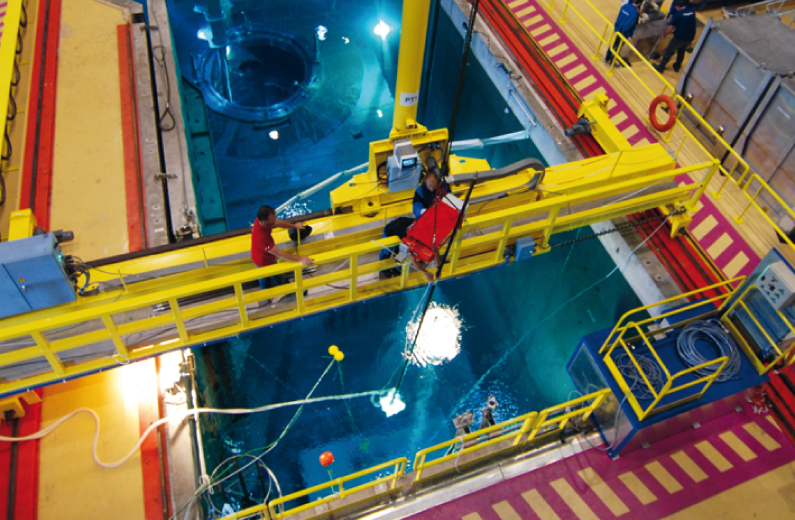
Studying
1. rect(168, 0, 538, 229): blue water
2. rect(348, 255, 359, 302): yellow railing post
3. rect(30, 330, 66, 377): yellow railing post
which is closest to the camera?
rect(30, 330, 66, 377): yellow railing post

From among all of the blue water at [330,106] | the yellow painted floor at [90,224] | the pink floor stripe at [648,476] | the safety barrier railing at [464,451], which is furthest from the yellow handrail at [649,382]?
the yellow painted floor at [90,224]

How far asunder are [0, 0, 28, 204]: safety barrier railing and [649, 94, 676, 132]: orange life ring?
37.2 ft

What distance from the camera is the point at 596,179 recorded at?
300 inches

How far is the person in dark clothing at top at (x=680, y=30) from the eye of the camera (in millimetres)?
10773

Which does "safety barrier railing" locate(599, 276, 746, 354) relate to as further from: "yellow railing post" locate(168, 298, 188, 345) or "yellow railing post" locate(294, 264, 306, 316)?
"yellow railing post" locate(168, 298, 188, 345)

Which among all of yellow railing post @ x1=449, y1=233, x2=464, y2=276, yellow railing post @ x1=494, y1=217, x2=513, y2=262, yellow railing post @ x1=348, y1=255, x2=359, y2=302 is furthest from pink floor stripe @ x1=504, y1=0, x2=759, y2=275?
yellow railing post @ x1=348, y1=255, x2=359, y2=302

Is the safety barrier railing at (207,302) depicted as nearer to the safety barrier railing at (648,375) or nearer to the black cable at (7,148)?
the safety barrier railing at (648,375)

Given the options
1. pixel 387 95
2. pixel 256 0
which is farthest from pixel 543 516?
pixel 256 0

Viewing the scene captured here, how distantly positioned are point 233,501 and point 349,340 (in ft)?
11.5

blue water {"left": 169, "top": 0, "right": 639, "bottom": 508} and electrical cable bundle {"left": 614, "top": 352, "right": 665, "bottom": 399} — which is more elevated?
blue water {"left": 169, "top": 0, "right": 639, "bottom": 508}

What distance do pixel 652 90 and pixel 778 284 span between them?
6.40m

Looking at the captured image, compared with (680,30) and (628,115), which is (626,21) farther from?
(628,115)

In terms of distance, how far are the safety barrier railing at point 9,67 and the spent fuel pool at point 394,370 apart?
16.4 feet

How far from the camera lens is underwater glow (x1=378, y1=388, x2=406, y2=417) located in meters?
9.53
